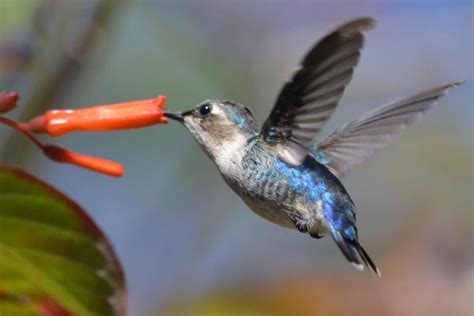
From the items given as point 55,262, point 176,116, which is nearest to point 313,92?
point 176,116

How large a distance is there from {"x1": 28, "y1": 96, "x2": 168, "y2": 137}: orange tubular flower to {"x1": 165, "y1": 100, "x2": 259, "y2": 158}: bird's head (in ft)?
1.16

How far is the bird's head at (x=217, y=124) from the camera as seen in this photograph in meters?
2.32

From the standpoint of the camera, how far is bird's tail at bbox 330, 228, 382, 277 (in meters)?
2.08

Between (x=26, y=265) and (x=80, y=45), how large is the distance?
1009mm

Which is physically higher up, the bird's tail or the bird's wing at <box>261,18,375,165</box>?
the bird's wing at <box>261,18,375,165</box>

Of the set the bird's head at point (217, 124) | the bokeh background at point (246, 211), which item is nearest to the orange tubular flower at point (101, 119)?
the bird's head at point (217, 124)

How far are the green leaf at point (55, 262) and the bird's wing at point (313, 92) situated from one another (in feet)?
1.90

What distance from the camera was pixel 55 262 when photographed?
1.99 m

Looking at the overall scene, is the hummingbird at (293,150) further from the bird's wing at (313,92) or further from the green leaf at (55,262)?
the green leaf at (55,262)

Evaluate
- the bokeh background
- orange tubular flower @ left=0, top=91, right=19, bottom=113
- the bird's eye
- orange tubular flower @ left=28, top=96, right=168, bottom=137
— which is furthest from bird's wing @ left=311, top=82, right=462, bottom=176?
the bokeh background

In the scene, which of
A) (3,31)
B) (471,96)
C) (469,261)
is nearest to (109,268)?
(3,31)

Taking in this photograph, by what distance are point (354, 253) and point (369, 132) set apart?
47 centimetres

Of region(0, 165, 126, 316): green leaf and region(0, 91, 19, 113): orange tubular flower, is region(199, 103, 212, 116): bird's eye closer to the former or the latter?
region(0, 165, 126, 316): green leaf

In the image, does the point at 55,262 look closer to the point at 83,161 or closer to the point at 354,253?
the point at 83,161
